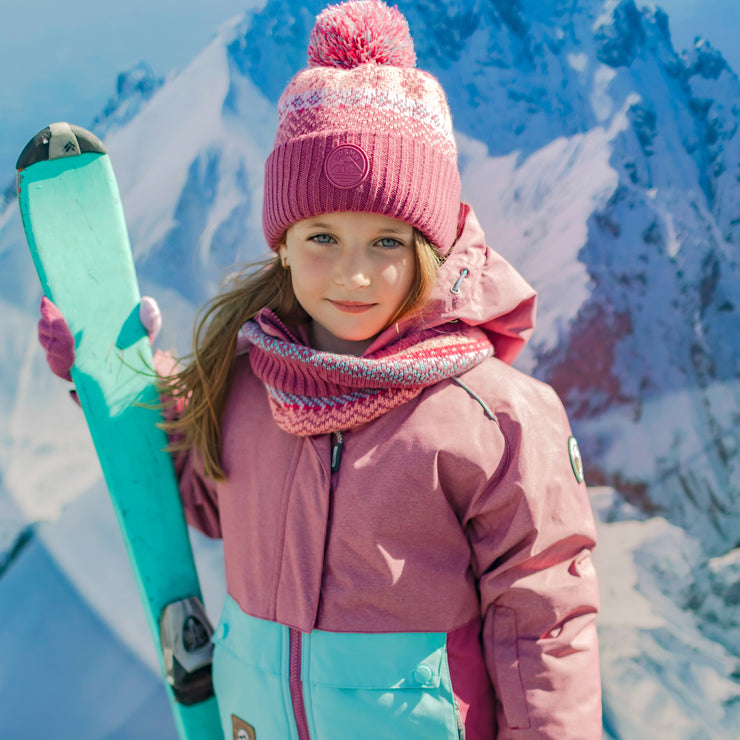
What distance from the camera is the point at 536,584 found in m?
1.09

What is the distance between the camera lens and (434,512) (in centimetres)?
111

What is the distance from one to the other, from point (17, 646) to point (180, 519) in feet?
2.27

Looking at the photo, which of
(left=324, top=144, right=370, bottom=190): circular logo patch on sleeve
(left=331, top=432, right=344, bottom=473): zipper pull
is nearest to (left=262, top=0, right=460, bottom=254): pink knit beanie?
(left=324, top=144, right=370, bottom=190): circular logo patch on sleeve

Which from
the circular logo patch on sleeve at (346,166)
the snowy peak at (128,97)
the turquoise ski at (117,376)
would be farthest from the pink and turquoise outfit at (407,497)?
the snowy peak at (128,97)

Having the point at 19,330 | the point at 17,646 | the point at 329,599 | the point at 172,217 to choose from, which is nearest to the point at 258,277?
the point at 172,217

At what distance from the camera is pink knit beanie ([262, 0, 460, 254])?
1075 millimetres

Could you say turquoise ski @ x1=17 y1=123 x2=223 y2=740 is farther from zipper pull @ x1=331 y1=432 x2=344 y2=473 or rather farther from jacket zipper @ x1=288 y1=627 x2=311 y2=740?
zipper pull @ x1=331 y1=432 x2=344 y2=473

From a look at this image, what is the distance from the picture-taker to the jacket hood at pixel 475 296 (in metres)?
1.14

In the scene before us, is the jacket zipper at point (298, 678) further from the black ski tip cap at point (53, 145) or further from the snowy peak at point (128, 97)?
the snowy peak at point (128, 97)

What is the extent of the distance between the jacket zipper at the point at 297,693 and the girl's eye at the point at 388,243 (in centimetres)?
65

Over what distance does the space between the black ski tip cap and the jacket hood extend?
748 millimetres

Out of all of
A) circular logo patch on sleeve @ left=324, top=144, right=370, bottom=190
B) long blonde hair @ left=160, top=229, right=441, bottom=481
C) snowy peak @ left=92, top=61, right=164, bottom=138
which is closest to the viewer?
circular logo patch on sleeve @ left=324, top=144, right=370, bottom=190

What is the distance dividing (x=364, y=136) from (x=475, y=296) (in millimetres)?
315

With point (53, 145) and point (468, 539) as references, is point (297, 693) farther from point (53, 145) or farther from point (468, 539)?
point (53, 145)
